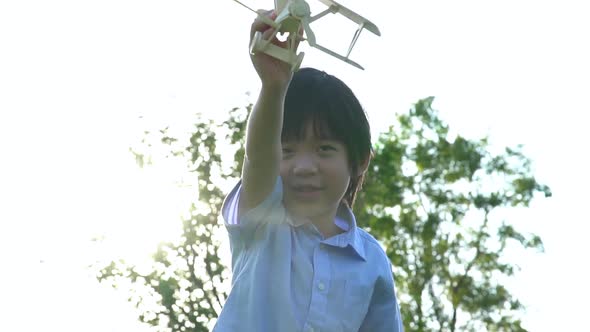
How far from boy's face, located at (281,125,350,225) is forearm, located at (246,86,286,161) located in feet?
1.01

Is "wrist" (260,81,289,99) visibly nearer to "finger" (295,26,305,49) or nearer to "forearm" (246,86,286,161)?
"forearm" (246,86,286,161)

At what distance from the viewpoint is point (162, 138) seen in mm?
26562

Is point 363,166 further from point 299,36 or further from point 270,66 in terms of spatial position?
point 299,36

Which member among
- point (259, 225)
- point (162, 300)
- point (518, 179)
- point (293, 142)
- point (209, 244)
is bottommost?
point (162, 300)

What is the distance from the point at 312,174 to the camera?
408cm

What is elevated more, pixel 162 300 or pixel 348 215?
pixel 348 215

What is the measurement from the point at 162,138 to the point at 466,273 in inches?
368

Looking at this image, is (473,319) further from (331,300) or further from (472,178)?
(331,300)

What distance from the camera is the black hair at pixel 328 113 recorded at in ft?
13.5

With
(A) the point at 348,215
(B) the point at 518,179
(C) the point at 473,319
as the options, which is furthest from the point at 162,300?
(A) the point at 348,215

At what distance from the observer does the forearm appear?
361 cm

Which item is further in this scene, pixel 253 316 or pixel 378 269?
pixel 378 269

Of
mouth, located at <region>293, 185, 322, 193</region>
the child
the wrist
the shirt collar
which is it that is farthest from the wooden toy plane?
the shirt collar

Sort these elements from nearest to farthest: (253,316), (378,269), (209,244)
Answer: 1. (253,316)
2. (378,269)
3. (209,244)
